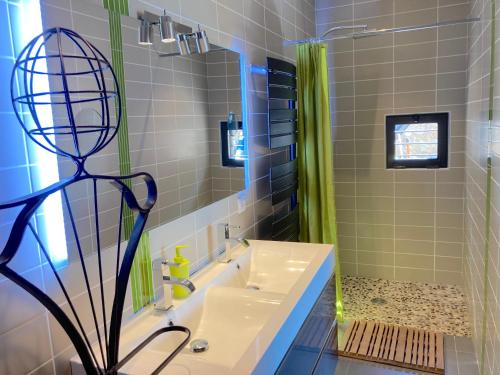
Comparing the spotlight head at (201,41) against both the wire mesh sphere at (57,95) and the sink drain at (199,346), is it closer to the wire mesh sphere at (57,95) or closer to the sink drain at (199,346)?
the wire mesh sphere at (57,95)

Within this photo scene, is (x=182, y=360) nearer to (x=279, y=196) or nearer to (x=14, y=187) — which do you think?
(x=14, y=187)

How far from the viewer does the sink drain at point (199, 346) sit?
59.6 inches

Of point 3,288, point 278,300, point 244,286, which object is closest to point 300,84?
point 244,286

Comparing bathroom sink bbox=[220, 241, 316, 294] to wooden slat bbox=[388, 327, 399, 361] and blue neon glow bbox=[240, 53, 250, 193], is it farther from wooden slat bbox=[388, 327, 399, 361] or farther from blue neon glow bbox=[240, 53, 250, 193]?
wooden slat bbox=[388, 327, 399, 361]

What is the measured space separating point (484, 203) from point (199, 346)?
167 centimetres

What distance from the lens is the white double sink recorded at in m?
1.29

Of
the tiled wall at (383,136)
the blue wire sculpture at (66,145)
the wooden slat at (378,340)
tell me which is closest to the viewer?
the blue wire sculpture at (66,145)

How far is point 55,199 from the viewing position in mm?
1250

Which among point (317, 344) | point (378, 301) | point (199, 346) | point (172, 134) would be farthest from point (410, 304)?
point (172, 134)

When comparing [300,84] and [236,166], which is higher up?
[300,84]

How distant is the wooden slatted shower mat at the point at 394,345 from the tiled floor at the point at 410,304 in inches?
4.8

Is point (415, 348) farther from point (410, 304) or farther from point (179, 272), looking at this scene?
point (179, 272)

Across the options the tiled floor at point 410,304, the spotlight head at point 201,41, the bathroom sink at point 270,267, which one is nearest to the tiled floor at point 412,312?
the tiled floor at point 410,304

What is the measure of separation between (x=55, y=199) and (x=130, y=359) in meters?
0.51
